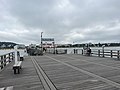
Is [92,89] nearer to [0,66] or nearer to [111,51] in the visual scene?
[0,66]

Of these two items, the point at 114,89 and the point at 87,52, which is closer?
the point at 114,89

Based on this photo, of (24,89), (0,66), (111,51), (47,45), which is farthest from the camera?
(47,45)

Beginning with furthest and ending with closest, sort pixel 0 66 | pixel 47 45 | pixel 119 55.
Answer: pixel 47 45 < pixel 119 55 < pixel 0 66

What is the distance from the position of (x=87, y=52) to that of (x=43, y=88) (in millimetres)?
20530

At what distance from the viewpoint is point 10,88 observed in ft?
21.2

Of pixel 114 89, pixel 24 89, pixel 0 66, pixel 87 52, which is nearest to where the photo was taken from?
pixel 114 89

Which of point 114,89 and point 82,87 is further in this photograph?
point 82,87

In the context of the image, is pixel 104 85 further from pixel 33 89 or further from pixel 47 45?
pixel 47 45

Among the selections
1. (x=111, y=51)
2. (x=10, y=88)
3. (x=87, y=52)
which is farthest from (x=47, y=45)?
(x=10, y=88)

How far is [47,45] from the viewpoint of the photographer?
54250 mm

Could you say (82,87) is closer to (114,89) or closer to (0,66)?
(114,89)

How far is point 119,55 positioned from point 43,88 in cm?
1426

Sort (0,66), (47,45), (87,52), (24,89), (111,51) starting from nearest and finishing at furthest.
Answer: (24,89) < (0,66) < (111,51) < (87,52) < (47,45)

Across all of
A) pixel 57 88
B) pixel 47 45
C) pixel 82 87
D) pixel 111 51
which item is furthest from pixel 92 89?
pixel 47 45
